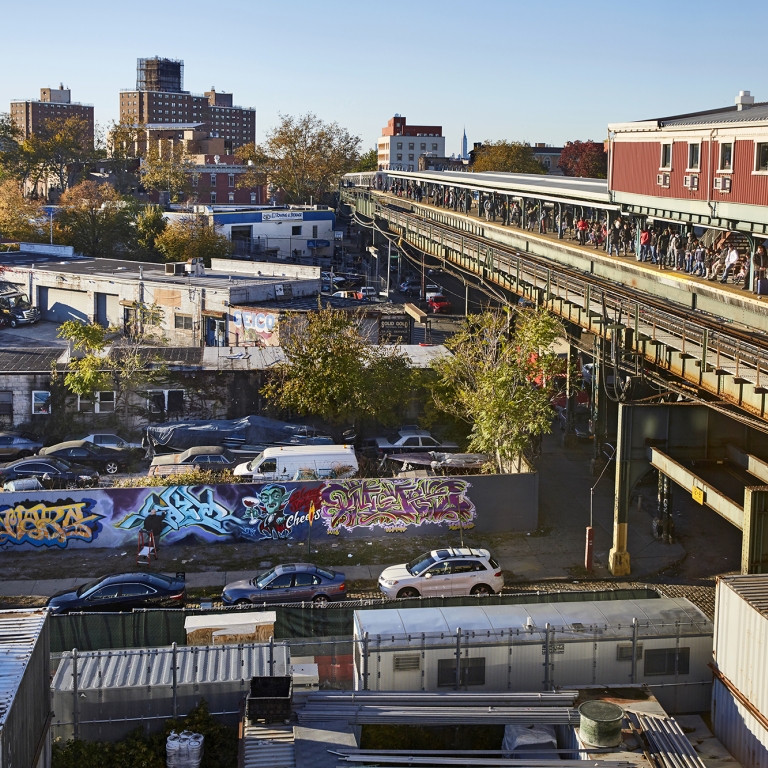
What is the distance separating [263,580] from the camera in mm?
20266

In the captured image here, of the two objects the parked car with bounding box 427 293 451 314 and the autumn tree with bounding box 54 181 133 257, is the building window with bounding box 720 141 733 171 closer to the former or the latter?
the parked car with bounding box 427 293 451 314

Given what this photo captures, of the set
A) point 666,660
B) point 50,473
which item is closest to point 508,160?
point 50,473

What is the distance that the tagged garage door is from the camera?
53.2 meters

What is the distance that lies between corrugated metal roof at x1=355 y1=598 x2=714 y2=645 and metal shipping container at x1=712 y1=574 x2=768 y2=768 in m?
0.98

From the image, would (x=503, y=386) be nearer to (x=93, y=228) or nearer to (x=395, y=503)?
(x=395, y=503)

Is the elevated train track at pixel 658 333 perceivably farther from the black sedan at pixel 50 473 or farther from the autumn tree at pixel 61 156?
the autumn tree at pixel 61 156

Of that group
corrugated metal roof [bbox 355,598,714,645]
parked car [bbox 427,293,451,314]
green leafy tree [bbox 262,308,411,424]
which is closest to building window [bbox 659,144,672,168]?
green leafy tree [bbox 262,308,411,424]

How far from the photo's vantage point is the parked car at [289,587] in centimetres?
1992

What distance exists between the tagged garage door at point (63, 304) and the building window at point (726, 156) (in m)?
36.2

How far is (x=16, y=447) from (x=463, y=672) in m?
19.2

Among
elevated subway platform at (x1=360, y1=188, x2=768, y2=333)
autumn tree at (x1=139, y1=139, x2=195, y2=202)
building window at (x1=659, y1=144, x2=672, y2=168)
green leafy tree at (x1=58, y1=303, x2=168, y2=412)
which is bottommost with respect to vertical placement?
green leafy tree at (x1=58, y1=303, x2=168, y2=412)

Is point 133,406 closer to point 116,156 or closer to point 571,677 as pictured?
point 571,677

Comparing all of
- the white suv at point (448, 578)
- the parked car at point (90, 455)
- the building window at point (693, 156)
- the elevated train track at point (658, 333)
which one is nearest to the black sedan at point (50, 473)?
the parked car at point (90, 455)

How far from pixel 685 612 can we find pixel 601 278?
65.1ft
